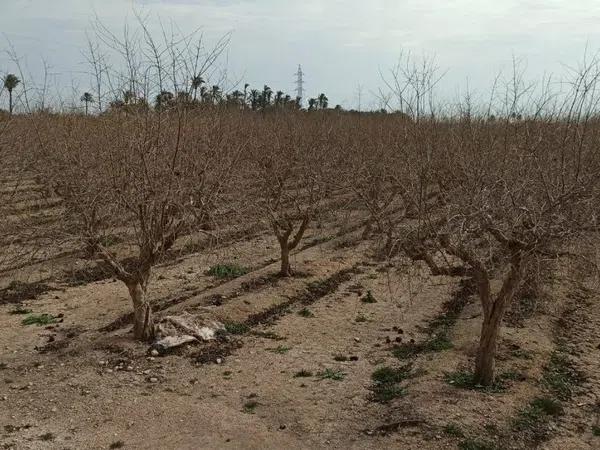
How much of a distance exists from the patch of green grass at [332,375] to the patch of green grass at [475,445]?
1825 mm

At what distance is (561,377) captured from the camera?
22.0ft

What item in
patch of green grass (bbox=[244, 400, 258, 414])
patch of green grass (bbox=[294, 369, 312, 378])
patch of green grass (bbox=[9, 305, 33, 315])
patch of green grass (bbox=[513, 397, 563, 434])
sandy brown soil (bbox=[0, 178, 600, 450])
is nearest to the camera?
sandy brown soil (bbox=[0, 178, 600, 450])

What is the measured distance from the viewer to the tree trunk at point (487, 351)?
6156mm

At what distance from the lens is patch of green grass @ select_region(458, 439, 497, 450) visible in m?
5.10

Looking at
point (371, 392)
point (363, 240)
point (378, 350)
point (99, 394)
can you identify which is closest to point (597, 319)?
point (378, 350)

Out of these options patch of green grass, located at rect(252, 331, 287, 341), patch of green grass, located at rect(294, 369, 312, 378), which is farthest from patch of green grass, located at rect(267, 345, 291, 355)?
patch of green grass, located at rect(294, 369, 312, 378)

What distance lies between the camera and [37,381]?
6.46m

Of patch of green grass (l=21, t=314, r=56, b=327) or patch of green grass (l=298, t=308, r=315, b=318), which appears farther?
patch of green grass (l=298, t=308, r=315, b=318)

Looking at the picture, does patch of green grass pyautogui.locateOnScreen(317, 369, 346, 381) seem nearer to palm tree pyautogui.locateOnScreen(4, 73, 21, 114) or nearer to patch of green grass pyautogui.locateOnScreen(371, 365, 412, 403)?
patch of green grass pyautogui.locateOnScreen(371, 365, 412, 403)

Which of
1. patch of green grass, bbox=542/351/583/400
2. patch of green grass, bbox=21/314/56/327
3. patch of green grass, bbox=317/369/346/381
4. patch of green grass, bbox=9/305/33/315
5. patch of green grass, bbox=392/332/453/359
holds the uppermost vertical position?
patch of green grass, bbox=9/305/33/315

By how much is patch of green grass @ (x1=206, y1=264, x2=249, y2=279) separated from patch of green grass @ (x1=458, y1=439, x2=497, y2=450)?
6.48 m

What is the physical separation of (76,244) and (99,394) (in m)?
2.04

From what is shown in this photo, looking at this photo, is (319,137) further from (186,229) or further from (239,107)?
(186,229)

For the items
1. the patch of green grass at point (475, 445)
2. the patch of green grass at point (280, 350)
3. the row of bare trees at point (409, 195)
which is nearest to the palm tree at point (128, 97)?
the row of bare trees at point (409, 195)
